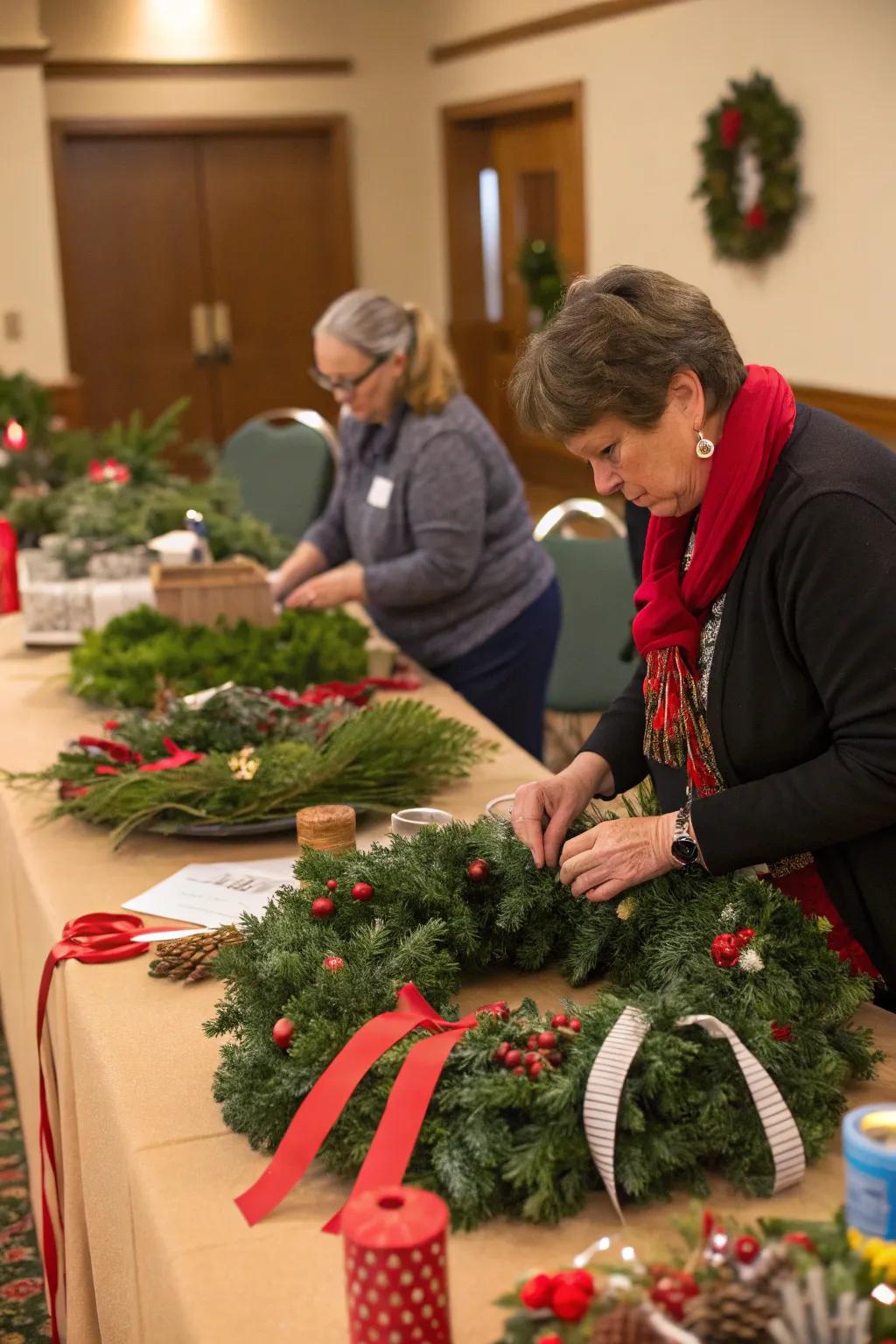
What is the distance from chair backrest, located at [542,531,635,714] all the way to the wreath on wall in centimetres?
235

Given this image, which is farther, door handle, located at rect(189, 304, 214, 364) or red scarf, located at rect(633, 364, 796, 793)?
door handle, located at rect(189, 304, 214, 364)

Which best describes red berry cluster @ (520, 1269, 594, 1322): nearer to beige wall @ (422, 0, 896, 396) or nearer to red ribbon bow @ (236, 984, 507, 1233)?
red ribbon bow @ (236, 984, 507, 1233)

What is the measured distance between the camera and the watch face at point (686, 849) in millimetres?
1430

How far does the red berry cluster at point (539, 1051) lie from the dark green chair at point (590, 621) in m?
2.53

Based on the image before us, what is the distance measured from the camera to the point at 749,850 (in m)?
1.41

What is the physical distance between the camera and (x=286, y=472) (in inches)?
211

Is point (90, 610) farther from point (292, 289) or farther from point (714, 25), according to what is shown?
point (292, 289)

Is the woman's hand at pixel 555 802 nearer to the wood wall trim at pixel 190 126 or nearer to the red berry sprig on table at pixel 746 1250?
the red berry sprig on table at pixel 746 1250

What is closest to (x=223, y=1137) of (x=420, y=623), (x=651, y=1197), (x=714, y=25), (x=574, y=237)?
(x=651, y=1197)

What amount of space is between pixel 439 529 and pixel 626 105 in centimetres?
424

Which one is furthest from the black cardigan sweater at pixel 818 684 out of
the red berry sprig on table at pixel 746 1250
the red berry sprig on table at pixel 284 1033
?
the red berry sprig on table at pixel 746 1250

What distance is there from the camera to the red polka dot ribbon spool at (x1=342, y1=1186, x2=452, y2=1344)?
90 centimetres

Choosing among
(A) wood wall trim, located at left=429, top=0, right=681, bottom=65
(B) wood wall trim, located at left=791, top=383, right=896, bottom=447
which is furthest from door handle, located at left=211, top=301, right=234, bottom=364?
(B) wood wall trim, located at left=791, top=383, right=896, bottom=447

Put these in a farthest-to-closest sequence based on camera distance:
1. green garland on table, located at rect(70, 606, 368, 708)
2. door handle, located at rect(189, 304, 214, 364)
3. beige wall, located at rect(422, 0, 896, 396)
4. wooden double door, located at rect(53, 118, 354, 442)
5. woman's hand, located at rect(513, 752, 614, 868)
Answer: door handle, located at rect(189, 304, 214, 364)
wooden double door, located at rect(53, 118, 354, 442)
beige wall, located at rect(422, 0, 896, 396)
green garland on table, located at rect(70, 606, 368, 708)
woman's hand, located at rect(513, 752, 614, 868)
